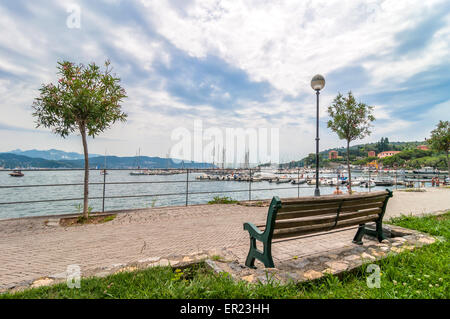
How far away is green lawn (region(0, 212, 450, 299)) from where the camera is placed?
207cm

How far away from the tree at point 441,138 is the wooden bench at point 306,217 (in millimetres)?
18201

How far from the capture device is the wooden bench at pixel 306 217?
2.62 m

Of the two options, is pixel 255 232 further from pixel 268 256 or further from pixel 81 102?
pixel 81 102

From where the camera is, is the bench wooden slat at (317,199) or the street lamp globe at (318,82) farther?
the street lamp globe at (318,82)

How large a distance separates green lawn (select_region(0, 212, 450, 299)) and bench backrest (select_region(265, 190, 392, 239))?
59 centimetres

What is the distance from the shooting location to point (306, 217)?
2938mm

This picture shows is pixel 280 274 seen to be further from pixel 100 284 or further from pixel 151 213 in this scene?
pixel 151 213

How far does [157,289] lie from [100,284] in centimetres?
59

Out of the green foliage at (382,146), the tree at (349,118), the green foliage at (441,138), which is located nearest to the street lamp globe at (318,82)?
the tree at (349,118)

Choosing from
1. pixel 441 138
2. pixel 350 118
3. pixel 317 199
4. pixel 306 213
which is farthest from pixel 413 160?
pixel 306 213

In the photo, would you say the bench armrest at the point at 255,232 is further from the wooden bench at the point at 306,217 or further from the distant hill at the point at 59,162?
the distant hill at the point at 59,162

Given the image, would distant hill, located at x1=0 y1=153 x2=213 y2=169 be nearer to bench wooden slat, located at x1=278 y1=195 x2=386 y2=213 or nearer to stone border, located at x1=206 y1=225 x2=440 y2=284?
stone border, located at x1=206 y1=225 x2=440 y2=284
